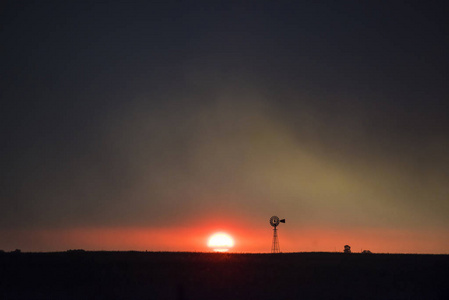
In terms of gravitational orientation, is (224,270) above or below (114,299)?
above

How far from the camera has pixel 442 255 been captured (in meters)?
69.0

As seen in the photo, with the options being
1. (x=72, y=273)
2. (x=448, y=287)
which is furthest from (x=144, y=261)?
(x=448, y=287)

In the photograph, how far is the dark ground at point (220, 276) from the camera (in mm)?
46906

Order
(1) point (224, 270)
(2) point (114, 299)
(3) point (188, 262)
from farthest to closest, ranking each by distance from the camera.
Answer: (3) point (188, 262) → (1) point (224, 270) → (2) point (114, 299)

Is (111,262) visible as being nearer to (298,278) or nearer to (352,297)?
(298,278)

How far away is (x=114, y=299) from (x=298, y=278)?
1872 centimetres

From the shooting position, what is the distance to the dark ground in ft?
154

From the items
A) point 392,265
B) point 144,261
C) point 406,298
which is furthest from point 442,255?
point 144,261

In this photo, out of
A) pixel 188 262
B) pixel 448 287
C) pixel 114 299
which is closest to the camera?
pixel 114 299

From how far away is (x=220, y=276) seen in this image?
2031 inches

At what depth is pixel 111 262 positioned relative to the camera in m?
59.6

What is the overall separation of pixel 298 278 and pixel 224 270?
761 centimetres

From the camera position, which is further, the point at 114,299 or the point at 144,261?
the point at 144,261

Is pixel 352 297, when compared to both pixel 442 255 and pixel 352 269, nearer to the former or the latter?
pixel 352 269
